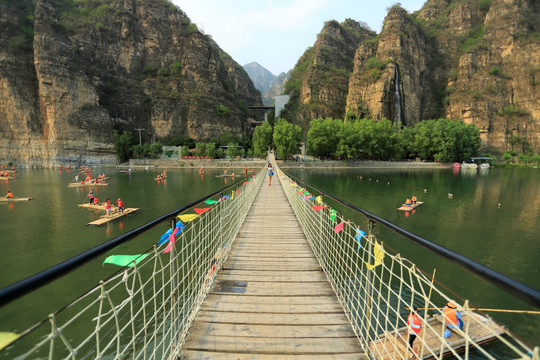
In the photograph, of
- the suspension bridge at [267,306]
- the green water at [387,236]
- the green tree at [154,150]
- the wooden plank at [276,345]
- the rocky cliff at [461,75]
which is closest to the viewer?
the suspension bridge at [267,306]

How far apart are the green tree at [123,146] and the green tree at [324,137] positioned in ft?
158

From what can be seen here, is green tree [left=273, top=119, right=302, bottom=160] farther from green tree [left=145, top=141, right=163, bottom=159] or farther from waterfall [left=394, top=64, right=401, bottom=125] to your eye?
waterfall [left=394, top=64, right=401, bottom=125]

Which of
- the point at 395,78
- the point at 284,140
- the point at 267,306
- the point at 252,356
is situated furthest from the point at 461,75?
the point at 252,356

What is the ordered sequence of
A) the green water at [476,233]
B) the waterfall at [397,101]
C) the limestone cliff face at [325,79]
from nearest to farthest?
the green water at [476,233]
the waterfall at [397,101]
the limestone cliff face at [325,79]

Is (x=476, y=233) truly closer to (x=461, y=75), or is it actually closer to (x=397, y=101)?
(x=397, y=101)

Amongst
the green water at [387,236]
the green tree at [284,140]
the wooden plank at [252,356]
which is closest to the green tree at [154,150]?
the green tree at [284,140]

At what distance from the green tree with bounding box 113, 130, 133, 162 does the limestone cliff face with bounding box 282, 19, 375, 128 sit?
2018 inches

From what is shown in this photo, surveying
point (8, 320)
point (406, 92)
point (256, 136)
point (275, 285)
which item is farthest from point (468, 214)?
point (406, 92)

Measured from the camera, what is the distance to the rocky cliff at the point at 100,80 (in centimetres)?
5847

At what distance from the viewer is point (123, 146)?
6594 cm

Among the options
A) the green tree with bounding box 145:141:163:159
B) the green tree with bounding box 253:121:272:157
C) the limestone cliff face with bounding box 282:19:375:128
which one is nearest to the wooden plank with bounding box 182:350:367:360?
the green tree with bounding box 253:121:272:157

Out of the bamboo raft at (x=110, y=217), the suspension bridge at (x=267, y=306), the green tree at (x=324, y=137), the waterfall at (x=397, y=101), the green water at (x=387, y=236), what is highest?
the waterfall at (x=397, y=101)

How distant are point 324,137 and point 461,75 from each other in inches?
2333

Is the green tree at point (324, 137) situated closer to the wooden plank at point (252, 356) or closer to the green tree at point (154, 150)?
the green tree at point (154, 150)
